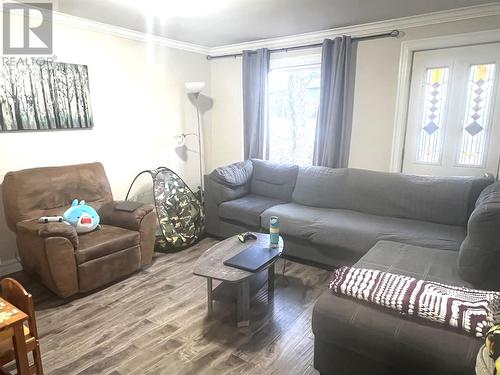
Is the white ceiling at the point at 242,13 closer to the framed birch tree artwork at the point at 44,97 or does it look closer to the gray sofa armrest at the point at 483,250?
the framed birch tree artwork at the point at 44,97

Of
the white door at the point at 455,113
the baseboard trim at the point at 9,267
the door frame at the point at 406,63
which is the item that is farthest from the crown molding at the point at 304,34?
the baseboard trim at the point at 9,267

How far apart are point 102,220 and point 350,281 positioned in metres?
2.42

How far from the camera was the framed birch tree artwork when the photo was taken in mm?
2869

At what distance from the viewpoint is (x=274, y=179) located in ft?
13.1

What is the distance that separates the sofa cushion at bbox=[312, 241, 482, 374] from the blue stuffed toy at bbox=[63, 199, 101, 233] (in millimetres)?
2074

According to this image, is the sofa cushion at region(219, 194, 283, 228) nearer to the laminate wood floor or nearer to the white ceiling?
the laminate wood floor

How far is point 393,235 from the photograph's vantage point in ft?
9.09

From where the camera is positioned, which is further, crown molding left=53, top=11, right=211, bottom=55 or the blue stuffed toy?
A: crown molding left=53, top=11, right=211, bottom=55

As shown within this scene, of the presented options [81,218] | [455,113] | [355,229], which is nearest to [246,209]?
[355,229]

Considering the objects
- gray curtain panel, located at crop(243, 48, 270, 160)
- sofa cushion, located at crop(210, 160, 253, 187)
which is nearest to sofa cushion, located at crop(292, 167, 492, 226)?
sofa cushion, located at crop(210, 160, 253, 187)

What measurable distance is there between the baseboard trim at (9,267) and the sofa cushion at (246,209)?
2.01 m

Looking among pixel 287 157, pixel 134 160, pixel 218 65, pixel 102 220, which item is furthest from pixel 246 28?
pixel 102 220

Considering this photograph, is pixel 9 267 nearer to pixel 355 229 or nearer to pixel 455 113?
pixel 355 229

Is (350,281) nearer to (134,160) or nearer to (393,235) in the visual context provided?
(393,235)
